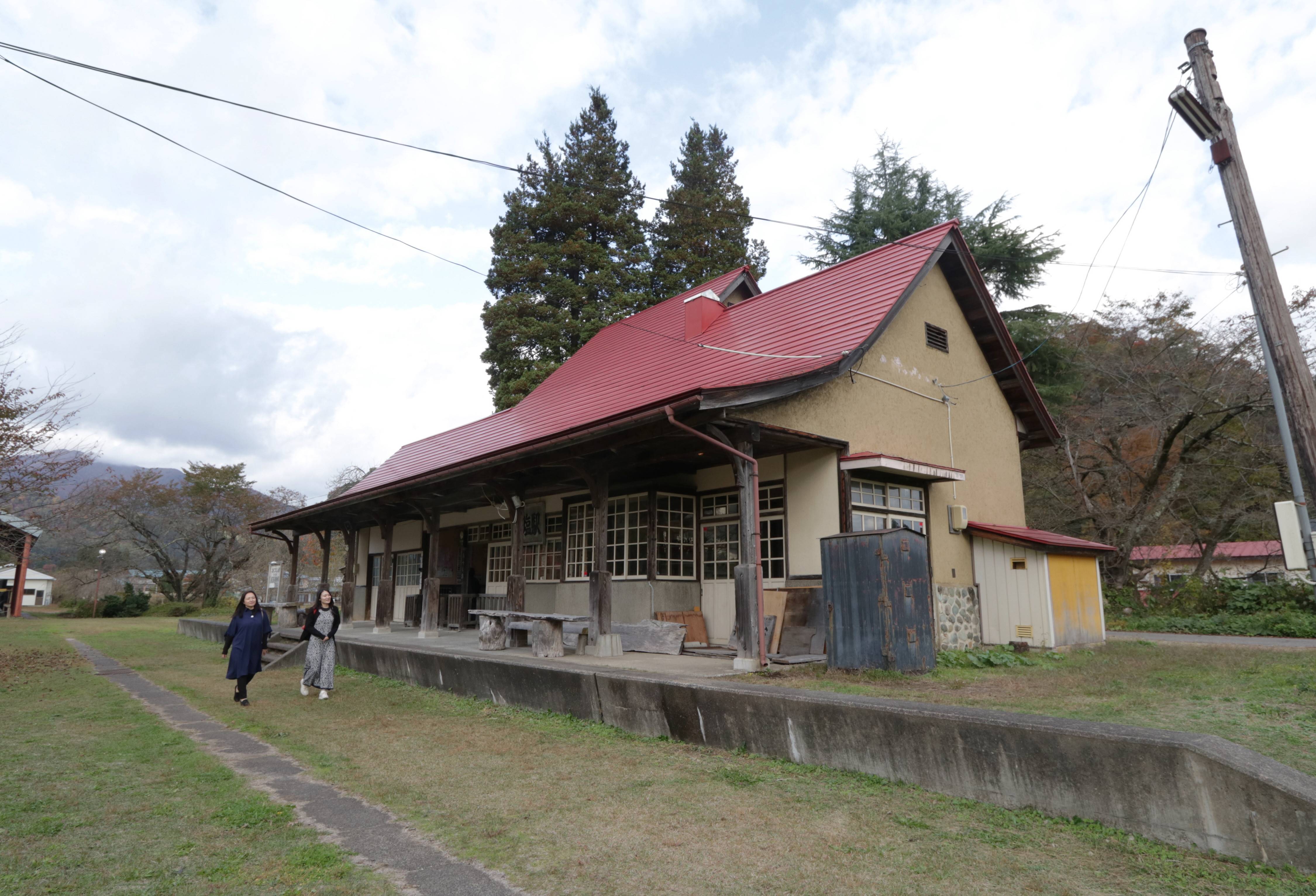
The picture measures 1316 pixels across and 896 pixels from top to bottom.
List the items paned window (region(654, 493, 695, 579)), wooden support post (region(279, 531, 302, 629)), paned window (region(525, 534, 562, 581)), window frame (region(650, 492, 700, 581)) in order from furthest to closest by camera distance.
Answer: wooden support post (region(279, 531, 302, 629)), paned window (region(525, 534, 562, 581)), paned window (region(654, 493, 695, 579)), window frame (region(650, 492, 700, 581))

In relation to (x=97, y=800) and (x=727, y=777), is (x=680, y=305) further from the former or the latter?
(x=97, y=800)

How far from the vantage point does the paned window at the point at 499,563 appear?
16812mm

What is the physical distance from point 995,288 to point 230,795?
84.2 ft

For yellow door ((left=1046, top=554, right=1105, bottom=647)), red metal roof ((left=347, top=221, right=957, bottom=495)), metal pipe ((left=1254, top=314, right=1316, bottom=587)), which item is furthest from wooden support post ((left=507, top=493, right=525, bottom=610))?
metal pipe ((left=1254, top=314, right=1316, bottom=587))

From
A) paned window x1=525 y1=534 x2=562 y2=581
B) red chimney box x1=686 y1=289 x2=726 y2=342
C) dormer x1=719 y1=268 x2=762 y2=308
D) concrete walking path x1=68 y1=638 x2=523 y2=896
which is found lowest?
concrete walking path x1=68 y1=638 x2=523 y2=896

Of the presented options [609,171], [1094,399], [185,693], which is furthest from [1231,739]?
[609,171]

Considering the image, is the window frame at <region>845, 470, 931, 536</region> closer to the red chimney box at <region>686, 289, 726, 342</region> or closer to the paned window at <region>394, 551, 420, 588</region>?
the red chimney box at <region>686, 289, 726, 342</region>

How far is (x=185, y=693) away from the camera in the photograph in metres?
10.8

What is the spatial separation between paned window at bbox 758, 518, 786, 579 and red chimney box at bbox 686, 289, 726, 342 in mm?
4918

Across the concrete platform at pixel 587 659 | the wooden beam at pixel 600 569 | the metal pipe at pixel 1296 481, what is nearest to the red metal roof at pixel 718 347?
the wooden beam at pixel 600 569

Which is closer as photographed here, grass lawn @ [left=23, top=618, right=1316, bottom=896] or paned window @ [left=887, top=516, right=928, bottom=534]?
grass lawn @ [left=23, top=618, right=1316, bottom=896]

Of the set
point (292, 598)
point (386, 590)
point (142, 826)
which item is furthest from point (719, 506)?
point (292, 598)

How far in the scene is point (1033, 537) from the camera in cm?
1166

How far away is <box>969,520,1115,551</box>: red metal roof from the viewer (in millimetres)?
11508
